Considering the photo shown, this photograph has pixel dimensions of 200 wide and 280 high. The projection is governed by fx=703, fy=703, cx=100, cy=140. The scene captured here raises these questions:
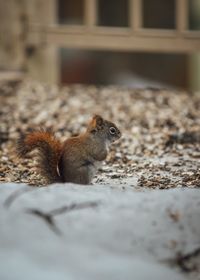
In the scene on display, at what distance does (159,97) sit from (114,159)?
9.05 ft

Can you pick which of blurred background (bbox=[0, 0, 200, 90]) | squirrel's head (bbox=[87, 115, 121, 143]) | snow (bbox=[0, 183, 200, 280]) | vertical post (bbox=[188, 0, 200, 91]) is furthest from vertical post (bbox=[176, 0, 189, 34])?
snow (bbox=[0, 183, 200, 280])

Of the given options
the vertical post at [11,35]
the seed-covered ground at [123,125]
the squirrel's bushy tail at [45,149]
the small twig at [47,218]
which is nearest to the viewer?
the small twig at [47,218]

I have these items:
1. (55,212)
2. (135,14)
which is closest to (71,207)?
(55,212)

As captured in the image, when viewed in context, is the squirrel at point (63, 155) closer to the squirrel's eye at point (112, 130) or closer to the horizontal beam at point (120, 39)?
the squirrel's eye at point (112, 130)

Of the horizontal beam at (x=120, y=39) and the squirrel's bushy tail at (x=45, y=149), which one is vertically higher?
the horizontal beam at (x=120, y=39)

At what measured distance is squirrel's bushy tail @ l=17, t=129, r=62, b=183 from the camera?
4301 millimetres

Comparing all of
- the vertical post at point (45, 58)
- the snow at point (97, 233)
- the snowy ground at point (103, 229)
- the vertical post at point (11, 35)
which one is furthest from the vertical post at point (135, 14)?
the snow at point (97, 233)

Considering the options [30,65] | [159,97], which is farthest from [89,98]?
[30,65]

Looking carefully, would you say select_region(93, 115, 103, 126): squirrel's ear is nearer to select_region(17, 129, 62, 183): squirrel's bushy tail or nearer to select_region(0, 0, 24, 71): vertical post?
select_region(17, 129, 62, 183): squirrel's bushy tail

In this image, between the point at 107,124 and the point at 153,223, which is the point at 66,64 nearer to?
the point at 107,124

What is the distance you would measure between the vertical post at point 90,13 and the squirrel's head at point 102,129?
16.1 ft

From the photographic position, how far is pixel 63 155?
14.4 feet

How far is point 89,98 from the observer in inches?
325

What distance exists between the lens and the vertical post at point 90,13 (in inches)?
372
